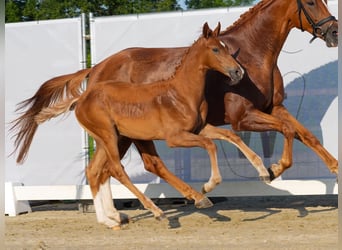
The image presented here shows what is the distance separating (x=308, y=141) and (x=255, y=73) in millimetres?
893

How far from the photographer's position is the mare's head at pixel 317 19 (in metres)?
6.86

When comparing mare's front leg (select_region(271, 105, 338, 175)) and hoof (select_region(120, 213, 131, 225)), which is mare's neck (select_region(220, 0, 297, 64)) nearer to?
mare's front leg (select_region(271, 105, 338, 175))

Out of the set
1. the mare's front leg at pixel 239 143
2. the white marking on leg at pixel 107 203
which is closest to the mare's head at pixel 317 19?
the mare's front leg at pixel 239 143

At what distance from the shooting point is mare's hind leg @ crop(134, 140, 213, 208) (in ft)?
20.4

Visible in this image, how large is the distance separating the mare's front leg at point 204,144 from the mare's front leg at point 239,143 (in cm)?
23

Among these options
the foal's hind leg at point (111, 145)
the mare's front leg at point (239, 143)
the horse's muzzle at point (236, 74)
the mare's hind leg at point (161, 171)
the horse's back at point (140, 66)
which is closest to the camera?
the horse's muzzle at point (236, 74)

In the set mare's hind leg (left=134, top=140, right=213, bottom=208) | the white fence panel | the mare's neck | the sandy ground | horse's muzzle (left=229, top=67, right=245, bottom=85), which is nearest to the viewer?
the sandy ground

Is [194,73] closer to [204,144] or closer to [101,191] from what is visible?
[204,144]

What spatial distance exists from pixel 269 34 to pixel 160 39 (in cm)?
200

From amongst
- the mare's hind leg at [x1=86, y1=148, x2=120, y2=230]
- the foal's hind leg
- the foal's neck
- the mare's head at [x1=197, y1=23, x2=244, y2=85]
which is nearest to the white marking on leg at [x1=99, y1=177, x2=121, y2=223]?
the mare's hind leg at [x1=86, y1=148, x2=120, y2=230]

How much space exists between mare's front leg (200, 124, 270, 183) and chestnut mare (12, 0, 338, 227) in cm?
44

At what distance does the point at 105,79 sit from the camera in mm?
7730

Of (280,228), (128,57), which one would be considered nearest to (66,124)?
(128,57)

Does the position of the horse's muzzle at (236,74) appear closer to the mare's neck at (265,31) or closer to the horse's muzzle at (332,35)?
the mare's neck at (265,31)
